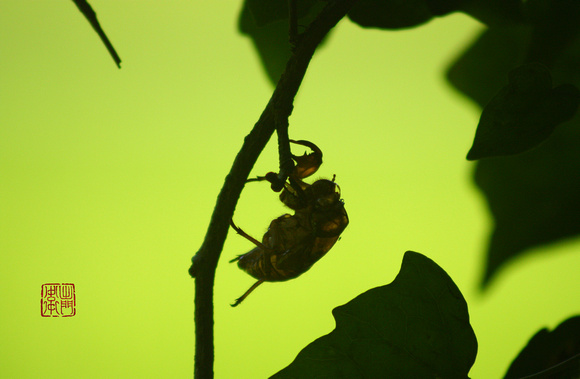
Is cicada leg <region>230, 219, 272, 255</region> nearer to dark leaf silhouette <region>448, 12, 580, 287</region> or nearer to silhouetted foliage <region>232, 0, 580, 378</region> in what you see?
silhouetted foliage <region>232, 0, 580, 378</region>

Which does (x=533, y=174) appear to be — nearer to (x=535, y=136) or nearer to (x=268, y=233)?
(x=535, y=136)

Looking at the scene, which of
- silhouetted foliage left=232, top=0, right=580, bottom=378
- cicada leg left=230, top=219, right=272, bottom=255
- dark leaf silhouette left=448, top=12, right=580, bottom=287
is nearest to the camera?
silhouetted foliage left=232, top=0, right=580, bottom=378

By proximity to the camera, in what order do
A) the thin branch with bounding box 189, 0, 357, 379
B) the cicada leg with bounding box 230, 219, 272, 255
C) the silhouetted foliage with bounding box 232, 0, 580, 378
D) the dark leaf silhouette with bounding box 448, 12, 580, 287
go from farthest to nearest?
the dark leaf silhouette with bounding box 448, 12, 580, 287
the cicada leg with bounding box 230, 219, 272, 255
the silhouetted foliage with bounding box 232, 0, 580, 378
the thin branch with bounding box 189, 0, 357, 379

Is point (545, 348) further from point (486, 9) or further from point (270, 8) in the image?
point (270, 8)

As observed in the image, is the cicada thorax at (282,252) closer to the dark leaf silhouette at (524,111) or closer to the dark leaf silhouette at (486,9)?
the dark leaf silhouette at (524,111)

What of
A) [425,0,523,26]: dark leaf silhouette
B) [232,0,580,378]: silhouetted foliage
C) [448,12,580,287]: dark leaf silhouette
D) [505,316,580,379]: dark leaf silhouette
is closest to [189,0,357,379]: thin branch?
[232,0,580,378]: silhouetted foliage
